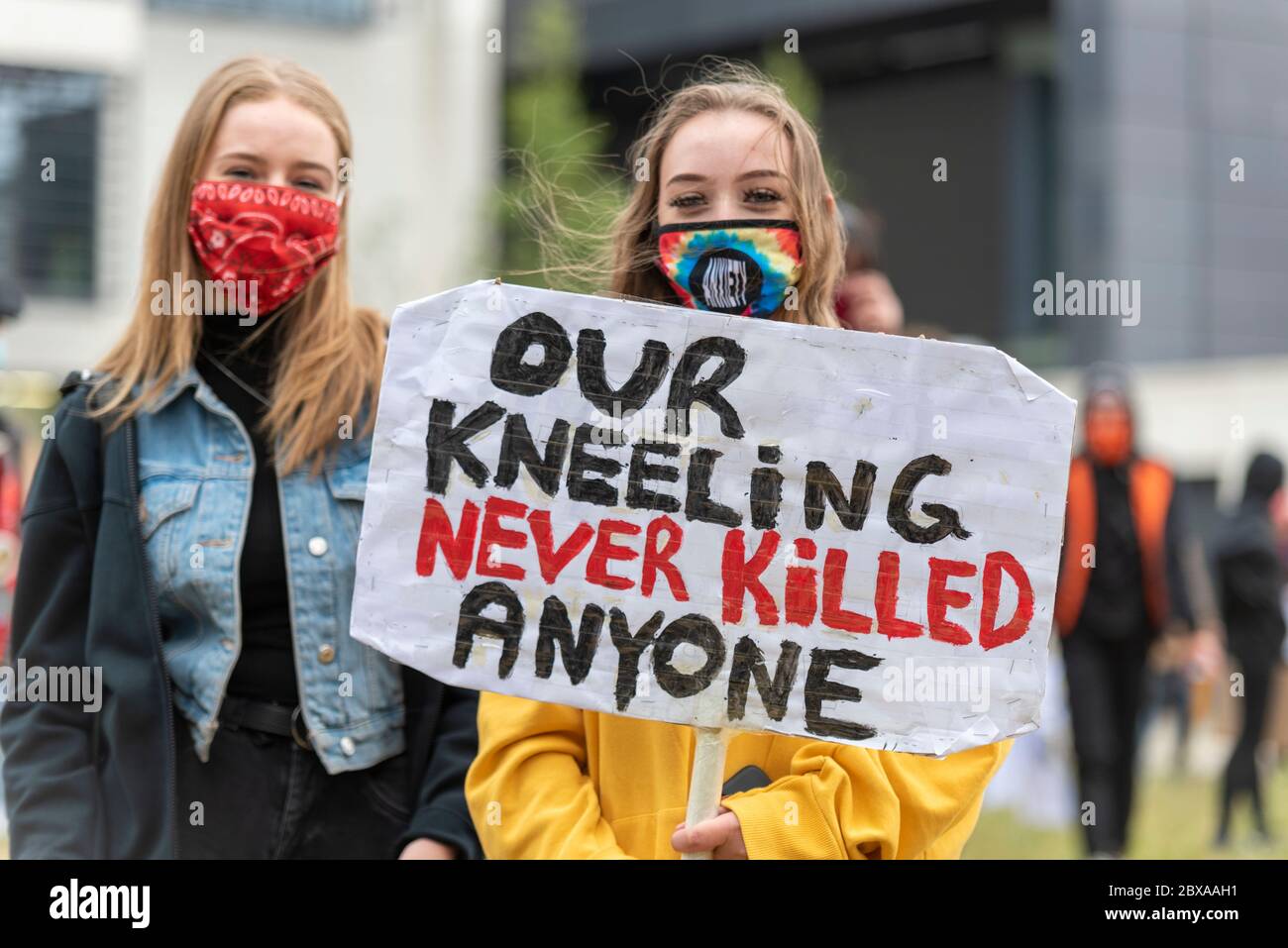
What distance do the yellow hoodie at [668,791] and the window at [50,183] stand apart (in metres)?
24.6

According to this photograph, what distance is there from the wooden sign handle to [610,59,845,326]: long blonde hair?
820 millimetres

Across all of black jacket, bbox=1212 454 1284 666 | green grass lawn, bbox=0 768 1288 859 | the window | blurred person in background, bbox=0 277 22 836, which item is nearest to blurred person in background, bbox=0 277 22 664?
blurred person in background, bbox=0 277 22 836

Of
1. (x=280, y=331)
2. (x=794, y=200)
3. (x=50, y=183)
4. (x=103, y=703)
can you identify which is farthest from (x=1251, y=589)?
(x=50, y=183)

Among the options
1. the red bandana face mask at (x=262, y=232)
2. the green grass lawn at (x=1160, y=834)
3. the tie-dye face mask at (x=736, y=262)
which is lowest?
the green grass lawn at (x=1160, y=834)

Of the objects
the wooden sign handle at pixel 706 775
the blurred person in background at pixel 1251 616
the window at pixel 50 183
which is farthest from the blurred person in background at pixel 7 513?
the window at pixel 50 183

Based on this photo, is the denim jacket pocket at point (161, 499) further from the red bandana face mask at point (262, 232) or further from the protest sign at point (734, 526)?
the protest sign at point (734, 526)

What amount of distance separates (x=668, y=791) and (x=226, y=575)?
2.91ft

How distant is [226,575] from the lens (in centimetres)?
326

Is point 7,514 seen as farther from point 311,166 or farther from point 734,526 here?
point 734,526

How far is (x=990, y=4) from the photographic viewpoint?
30453 millimetres

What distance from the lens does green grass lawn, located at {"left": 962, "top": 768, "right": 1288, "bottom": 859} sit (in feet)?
28.5

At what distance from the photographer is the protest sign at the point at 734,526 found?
2854 millimetres

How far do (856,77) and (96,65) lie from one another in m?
14.2

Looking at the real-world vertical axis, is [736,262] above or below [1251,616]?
above
